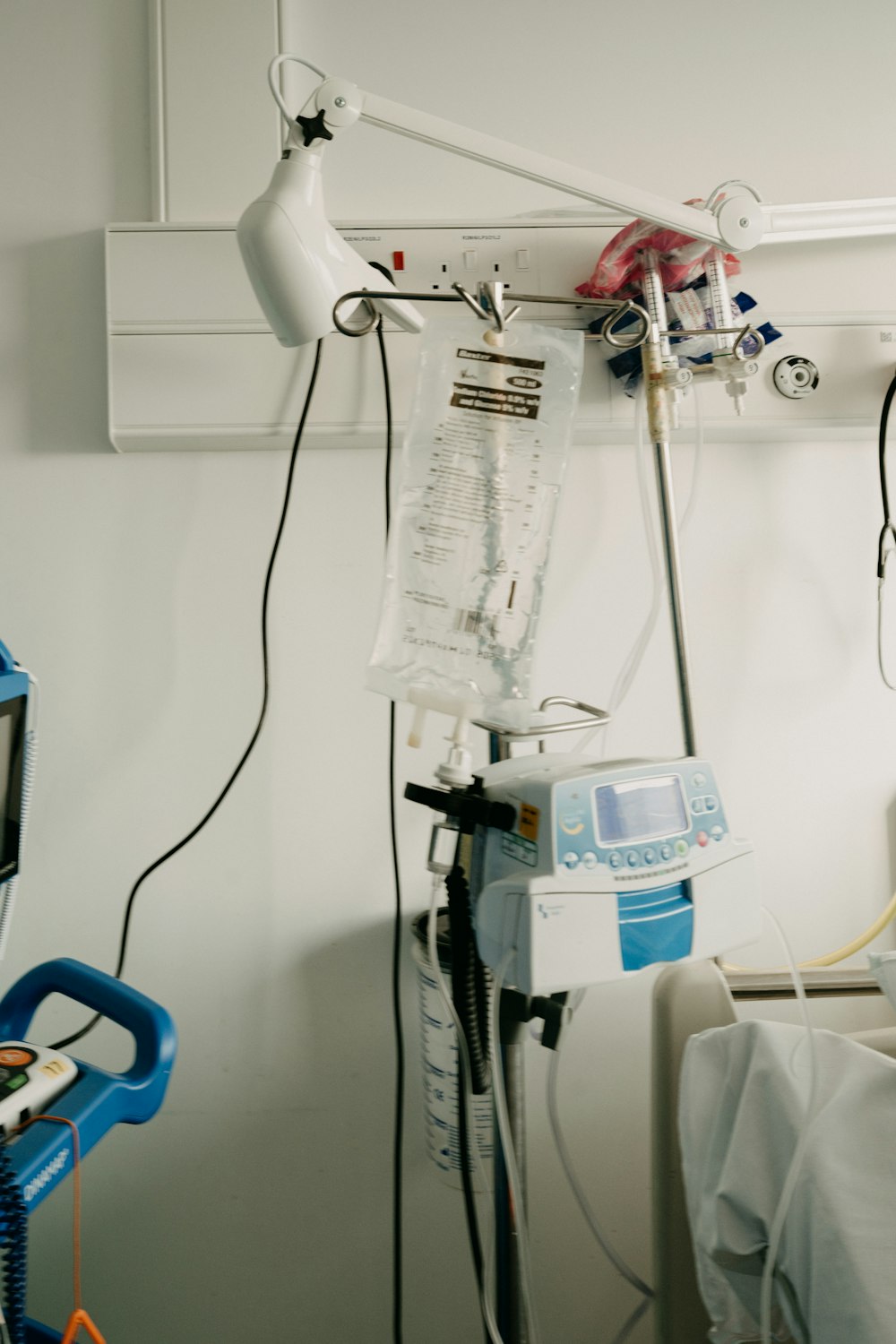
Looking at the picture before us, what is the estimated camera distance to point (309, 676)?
1.33m

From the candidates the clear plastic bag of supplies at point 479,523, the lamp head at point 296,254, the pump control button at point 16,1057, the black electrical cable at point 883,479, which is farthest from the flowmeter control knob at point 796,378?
the pump control button at point 16,1057

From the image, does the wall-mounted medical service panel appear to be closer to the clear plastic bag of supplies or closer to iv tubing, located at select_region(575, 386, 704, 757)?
iv tubing, located at select_region(575, 386, 704, 757)

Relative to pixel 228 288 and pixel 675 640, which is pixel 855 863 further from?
pixel 228 288

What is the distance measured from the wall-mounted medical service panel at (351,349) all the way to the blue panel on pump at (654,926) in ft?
2.33

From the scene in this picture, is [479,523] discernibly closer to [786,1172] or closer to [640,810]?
[640,810]

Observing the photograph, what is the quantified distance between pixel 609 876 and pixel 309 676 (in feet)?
2.16

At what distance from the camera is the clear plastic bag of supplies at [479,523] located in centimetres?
90

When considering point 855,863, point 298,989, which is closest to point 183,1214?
point 298,989

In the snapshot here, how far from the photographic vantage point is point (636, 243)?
1135 millimetres

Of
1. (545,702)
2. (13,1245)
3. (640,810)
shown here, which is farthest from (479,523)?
(13,1245)

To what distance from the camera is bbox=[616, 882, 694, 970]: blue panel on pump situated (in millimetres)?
797

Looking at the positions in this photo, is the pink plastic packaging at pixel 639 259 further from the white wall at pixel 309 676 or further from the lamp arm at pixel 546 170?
the white wall at pixel 309 676

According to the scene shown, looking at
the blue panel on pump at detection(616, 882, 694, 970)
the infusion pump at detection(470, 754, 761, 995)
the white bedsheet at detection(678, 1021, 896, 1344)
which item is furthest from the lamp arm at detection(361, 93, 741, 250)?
the white bedsheet at detection(678, 1021, 896, 1344)

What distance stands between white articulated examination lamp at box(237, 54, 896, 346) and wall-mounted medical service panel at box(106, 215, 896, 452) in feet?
0.81
